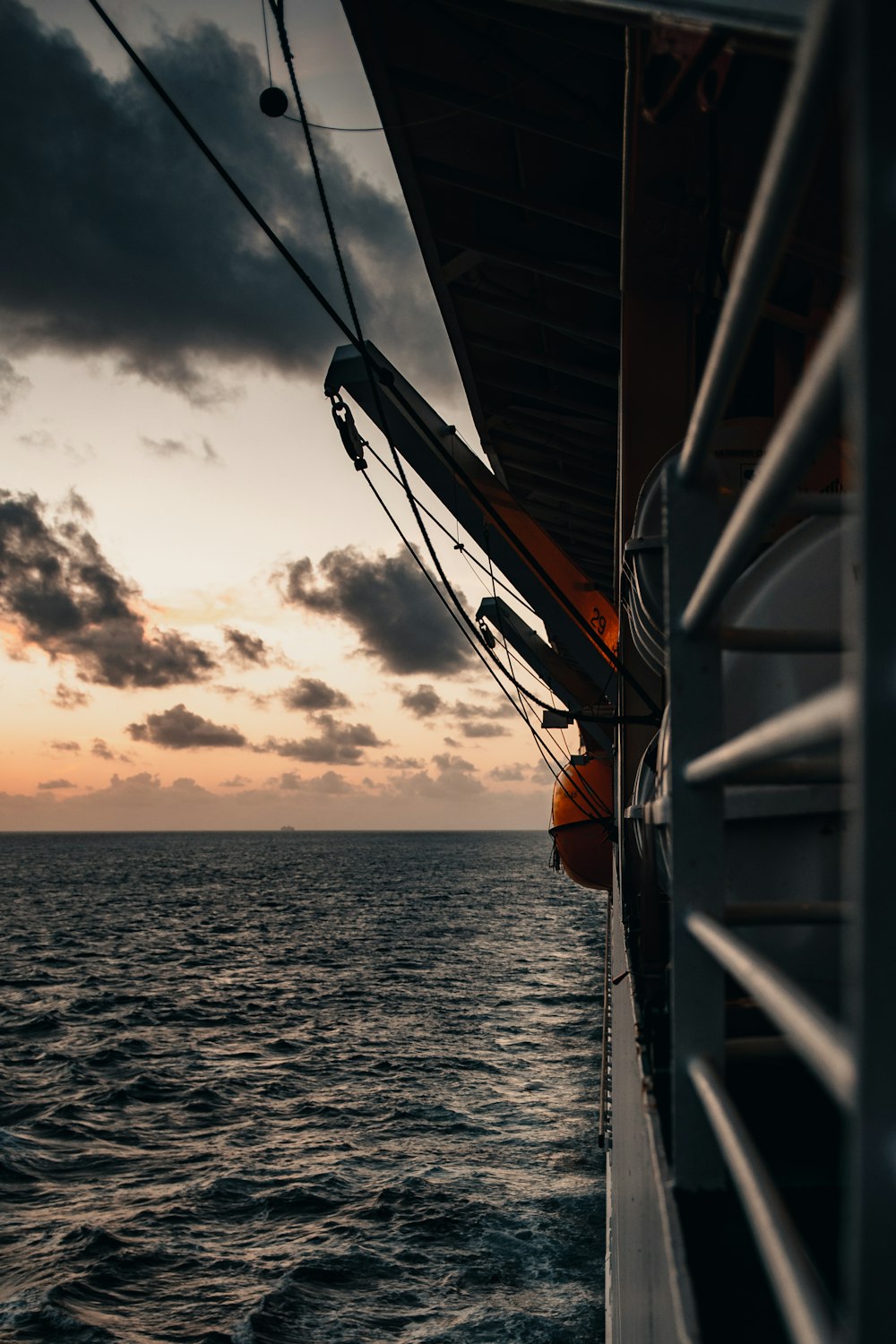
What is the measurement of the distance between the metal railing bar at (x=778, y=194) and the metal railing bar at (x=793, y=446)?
0.38 feet

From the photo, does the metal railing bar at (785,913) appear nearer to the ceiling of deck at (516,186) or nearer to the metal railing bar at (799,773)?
the metal railing bar at (799,773)

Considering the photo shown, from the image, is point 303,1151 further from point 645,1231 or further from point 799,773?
point 799,773

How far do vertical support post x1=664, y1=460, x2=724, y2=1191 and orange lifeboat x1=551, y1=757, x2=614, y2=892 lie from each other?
47.8 ft

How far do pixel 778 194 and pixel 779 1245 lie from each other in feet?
3.60

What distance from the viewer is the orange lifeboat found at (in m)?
17.0

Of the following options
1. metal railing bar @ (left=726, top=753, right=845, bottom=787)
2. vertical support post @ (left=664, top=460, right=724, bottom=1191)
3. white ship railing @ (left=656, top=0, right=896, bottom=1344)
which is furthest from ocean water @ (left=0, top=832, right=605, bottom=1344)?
white ship railing @ (left=656, top=0, right=896, bottom=1344)

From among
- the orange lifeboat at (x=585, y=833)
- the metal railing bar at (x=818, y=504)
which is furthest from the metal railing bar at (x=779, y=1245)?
the orange lifeboat at (x=585, y=833)

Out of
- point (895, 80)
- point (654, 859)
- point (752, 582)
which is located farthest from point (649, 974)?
point (895, 80)

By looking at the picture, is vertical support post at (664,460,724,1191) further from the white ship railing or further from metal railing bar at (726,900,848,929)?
the white ship railing

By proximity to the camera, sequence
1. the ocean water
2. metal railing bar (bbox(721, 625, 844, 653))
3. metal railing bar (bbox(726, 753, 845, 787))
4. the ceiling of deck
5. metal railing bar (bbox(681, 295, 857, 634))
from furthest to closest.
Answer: the ocean water
the ceiling of deck
metal railing bar (bbox(726, 753, 845, 787))
metal railing bar (bbox(721, 625, 844, 653))
metal railing bar (bbox(681, 295, 857, 634))

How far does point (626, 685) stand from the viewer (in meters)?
7.74

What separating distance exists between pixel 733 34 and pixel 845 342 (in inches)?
86.1

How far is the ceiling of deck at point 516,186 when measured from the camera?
6.88m

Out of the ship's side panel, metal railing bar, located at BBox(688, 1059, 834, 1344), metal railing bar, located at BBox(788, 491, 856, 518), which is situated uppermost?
metal railing bar, located at BBox(788, 491, 856, 518)
